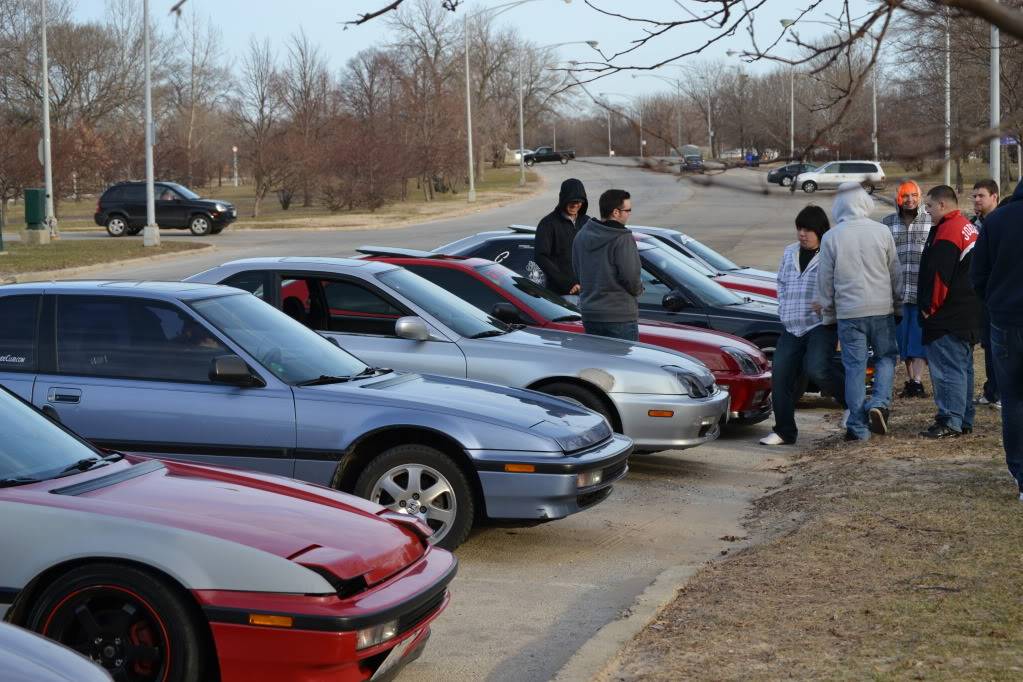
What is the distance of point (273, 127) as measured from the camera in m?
57.0

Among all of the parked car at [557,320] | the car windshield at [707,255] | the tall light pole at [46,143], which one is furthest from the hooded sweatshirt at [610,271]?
the tall light pole at [46,143]

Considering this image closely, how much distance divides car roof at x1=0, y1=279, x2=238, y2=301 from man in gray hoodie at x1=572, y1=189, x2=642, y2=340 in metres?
3.48

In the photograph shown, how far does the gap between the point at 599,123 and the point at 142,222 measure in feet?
118

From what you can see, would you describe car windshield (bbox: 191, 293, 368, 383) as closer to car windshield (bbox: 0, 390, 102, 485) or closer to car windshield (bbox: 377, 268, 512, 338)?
car windshield (bbox: 377, 268, 512, 338)

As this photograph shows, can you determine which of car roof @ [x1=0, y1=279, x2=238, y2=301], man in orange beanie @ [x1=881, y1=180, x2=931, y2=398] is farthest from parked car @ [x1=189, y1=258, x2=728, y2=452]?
man in orange beanie @ [x1=881, y1=180, x2=931, y2=398]

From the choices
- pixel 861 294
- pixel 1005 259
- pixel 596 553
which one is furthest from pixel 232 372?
pixel 861 294

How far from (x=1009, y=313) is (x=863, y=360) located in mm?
2359

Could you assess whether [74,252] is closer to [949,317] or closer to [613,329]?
[613,329]

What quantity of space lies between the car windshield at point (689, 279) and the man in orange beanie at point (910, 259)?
172cm

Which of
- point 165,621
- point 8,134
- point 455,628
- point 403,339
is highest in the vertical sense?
point 8,134

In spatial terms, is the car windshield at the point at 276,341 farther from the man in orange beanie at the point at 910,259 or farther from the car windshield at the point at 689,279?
the car windshield at the point at 689,279

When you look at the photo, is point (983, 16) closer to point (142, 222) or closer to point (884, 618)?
point (884, 618)

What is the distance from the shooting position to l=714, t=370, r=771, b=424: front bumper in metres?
10.1

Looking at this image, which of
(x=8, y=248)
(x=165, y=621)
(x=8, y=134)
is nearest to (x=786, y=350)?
(x=165, y=621)
